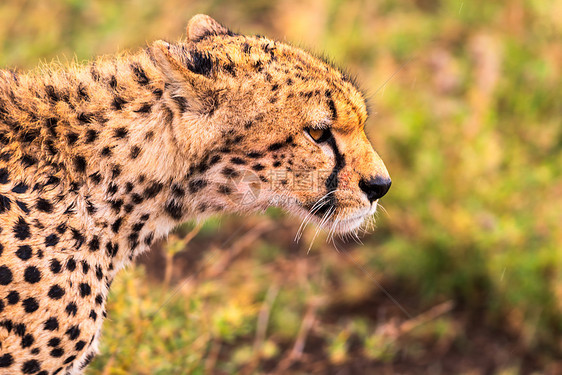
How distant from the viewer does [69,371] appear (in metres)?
2.19

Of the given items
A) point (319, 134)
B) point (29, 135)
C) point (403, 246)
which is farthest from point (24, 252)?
point (403, 246)

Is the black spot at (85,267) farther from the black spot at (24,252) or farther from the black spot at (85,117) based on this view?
the black spot at (85,117)

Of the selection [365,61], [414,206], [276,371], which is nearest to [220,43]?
[276,371]

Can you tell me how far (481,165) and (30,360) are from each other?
285cm

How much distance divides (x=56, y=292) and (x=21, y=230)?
0.21 metres

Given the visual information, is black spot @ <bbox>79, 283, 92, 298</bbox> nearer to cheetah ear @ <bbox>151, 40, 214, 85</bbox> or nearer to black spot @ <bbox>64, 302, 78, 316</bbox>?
black spot @ <bbox>64, 302, 78, 316</bbox>

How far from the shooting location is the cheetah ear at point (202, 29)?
8.41ft

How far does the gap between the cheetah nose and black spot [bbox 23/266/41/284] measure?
41.4 inches

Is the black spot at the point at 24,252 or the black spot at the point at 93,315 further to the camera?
the black spot at the point at 93,315

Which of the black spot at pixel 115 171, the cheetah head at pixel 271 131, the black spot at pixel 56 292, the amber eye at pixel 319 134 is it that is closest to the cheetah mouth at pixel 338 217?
the cheetah head at pixel 271 131

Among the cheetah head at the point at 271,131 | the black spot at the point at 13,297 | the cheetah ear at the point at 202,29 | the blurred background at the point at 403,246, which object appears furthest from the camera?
the blurred background at the point at 403,246

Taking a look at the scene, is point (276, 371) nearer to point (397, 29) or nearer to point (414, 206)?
point (414, 206)

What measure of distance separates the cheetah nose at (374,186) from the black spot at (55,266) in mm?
990

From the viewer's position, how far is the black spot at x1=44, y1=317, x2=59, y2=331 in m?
2.00
